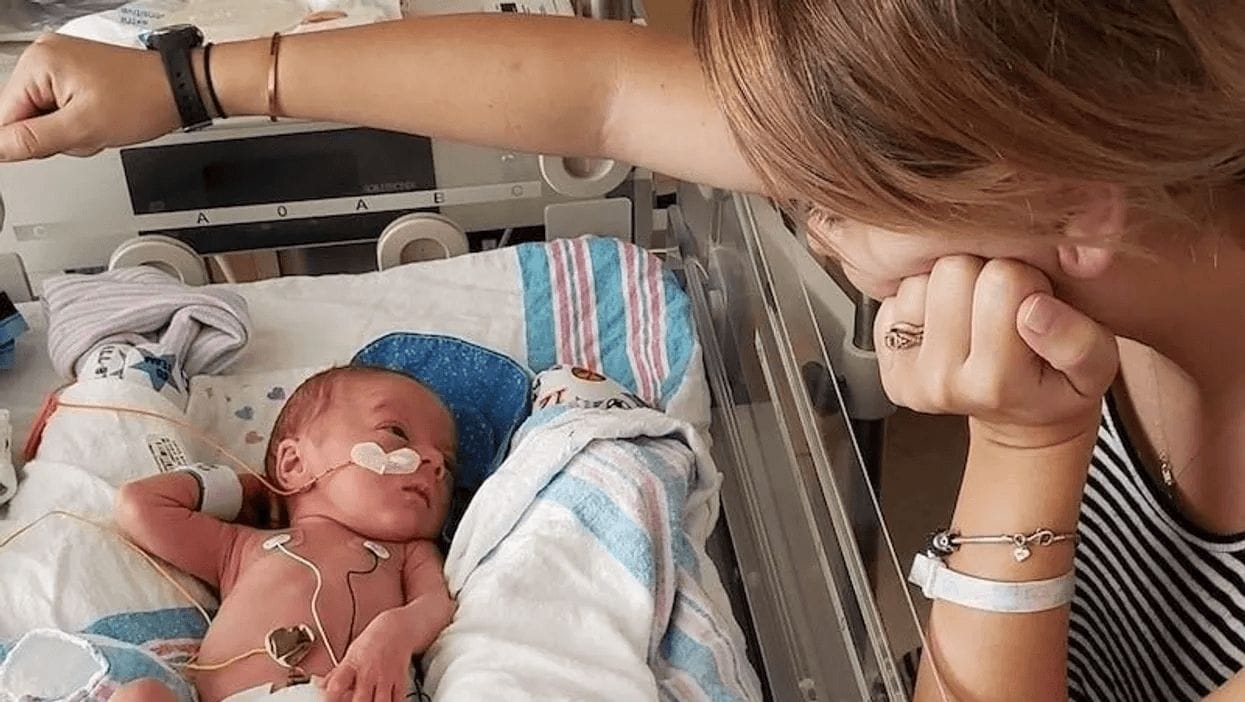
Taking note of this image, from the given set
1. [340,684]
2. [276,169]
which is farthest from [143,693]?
[276,169]

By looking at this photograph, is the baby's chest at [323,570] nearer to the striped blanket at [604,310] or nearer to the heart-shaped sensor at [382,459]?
the heart-shaped sensor at [382,459]

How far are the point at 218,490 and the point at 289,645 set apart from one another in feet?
0.69

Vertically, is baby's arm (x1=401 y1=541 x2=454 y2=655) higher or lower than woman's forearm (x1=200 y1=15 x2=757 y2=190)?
lower

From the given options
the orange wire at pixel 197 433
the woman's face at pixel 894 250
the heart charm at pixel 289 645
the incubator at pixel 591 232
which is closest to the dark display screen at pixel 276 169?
the incubator at pixel 591 232

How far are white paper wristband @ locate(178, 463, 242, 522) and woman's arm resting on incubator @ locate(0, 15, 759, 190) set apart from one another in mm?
308

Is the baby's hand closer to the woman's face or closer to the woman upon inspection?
the woman

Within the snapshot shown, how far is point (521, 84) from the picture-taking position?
1038 millimetres

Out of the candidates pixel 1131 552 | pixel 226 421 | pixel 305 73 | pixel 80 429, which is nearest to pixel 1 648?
pixel 80 429

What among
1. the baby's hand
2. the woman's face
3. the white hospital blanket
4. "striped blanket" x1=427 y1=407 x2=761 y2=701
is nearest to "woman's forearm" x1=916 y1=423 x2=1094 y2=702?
the woman's face

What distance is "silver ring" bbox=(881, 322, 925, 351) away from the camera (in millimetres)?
760

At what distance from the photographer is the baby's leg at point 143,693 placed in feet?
3.23

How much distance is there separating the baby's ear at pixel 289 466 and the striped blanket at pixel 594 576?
6.8 inches

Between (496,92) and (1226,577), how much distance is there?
1.91ft

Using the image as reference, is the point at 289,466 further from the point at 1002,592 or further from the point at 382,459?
the point at 1002,592
